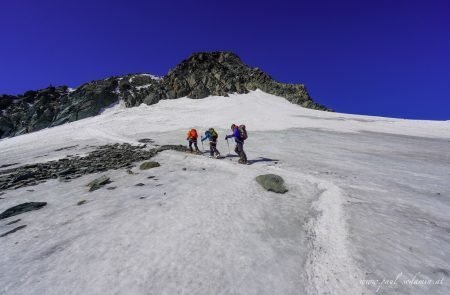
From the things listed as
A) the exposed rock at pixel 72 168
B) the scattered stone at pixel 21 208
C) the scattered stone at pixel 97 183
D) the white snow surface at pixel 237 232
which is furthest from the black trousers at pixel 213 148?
the scattered stone at pixel 21 208

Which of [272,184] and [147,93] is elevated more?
[147,93]

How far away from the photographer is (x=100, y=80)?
361ft

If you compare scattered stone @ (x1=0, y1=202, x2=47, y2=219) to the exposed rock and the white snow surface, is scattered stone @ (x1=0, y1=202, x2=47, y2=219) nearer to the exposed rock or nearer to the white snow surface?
the white snow surface

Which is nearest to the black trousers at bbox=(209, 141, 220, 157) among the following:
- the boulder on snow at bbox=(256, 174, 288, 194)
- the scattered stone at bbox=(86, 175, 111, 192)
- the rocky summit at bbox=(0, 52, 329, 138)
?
the scattered stone at bbox=(86, 175, 111, 192)

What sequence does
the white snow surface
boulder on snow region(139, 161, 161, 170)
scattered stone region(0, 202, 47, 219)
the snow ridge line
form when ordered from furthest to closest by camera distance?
boulder on snow region(139, 161, 161, 170) < scattered stone region(0, 202, 47, 219) < the white snow surface < the snow ridge line

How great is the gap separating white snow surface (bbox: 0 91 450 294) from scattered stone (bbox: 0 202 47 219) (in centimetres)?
43

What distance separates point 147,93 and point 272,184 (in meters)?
68.9

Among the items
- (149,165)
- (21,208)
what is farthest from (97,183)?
(149,165)

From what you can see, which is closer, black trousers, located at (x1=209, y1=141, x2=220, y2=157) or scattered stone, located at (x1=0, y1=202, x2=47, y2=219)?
scattered stone, located at (x1=0, y1=202, x2=47, y2=219)

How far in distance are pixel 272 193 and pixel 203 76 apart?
248 feet

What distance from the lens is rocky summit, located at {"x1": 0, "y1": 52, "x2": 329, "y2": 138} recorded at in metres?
77.7

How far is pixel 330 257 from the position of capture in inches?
337

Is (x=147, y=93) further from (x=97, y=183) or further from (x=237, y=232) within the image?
Answer: (x=237, y=232)

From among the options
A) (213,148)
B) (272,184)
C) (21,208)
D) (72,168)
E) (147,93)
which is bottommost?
(21,208)
